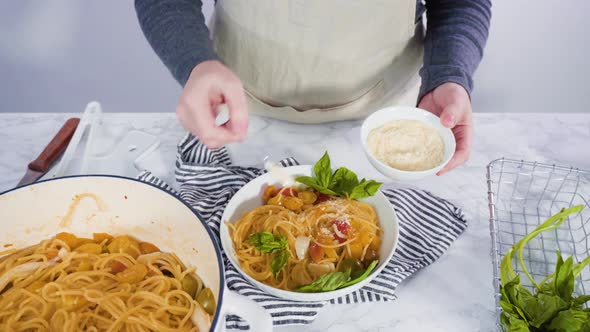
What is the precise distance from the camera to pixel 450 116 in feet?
3.58

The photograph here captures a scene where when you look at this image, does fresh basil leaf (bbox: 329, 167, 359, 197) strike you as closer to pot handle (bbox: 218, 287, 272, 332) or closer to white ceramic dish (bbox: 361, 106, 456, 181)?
white ceramic dish (bbox: 361, 106, 456, 181)

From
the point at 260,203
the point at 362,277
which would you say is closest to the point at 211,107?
the point at 260,203

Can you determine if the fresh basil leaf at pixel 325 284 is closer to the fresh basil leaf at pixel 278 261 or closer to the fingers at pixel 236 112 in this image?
the fresh basil leaf at pixel 278 261

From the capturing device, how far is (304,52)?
1278mm

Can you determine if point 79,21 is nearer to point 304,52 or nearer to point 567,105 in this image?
point 304,52

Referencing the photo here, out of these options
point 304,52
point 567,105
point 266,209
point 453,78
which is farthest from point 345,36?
point 567,105

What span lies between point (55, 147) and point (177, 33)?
36 cm

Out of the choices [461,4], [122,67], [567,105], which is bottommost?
[567,105]

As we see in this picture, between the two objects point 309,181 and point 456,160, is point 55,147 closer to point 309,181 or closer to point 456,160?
point 309,181

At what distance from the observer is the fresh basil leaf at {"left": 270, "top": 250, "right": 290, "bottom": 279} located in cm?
99

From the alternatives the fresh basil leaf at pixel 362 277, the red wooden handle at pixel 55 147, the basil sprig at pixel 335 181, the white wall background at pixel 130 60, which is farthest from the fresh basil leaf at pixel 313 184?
the white wall background at pixel 130 60

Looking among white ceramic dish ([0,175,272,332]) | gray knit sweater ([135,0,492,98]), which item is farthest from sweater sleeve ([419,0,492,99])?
white ceramic dish ([0,175,272,332])

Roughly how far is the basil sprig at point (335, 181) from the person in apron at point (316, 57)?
7.0 inches

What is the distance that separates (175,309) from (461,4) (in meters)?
0.94
